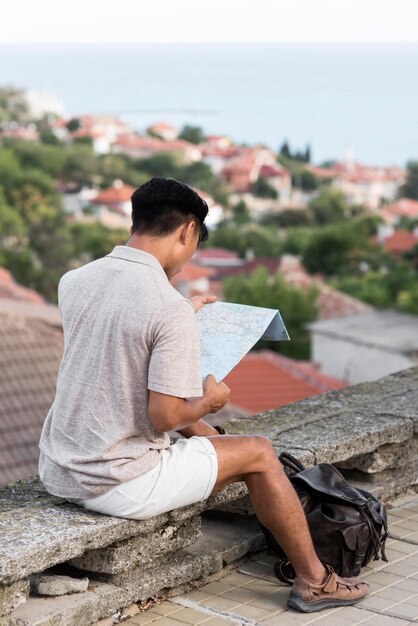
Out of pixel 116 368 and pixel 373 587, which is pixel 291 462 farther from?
pixel 116 368

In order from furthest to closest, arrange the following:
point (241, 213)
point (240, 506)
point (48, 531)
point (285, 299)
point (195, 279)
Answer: point (241, 213) < point (195, 279) < point (285, 299) < point (240, 506) < point (48, 531)

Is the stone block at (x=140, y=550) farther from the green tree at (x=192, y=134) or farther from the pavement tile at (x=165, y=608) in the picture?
the green tree at (x=192, y=134)

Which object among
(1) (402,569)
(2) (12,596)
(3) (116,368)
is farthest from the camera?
(1) (402,569)

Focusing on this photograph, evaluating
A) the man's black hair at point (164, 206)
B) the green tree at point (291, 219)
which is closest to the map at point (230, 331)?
the man's black hair at point (164, 206)

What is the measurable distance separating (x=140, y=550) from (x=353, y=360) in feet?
93.9

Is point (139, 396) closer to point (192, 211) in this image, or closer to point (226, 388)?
point (226, 388)

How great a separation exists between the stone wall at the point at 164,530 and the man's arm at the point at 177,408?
35cm

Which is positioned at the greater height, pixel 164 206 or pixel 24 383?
pixel 164 206

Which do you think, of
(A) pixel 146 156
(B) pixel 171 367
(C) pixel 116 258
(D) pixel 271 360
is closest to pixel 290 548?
(B) pixel 171 367

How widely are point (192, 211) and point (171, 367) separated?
53 cm

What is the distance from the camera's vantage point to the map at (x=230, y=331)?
3725 millimetres

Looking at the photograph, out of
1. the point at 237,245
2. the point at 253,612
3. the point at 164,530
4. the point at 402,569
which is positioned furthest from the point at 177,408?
the point at 237,245

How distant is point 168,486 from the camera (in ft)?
11.3

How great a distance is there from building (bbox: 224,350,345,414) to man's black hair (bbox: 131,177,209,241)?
15569 millimetres
